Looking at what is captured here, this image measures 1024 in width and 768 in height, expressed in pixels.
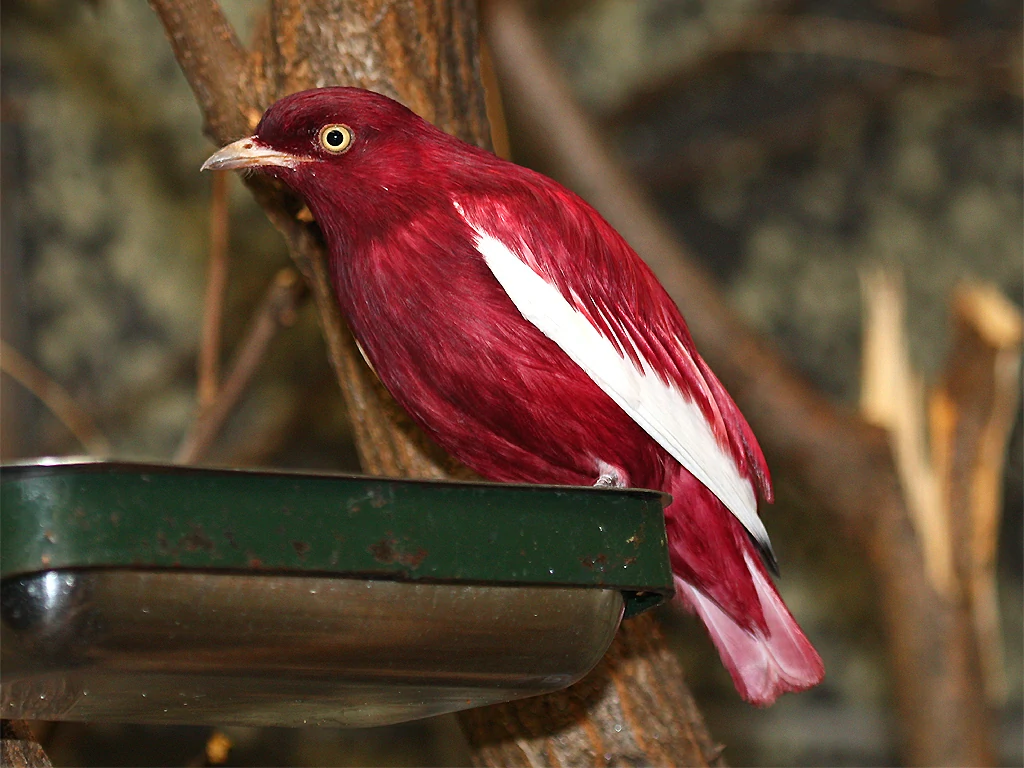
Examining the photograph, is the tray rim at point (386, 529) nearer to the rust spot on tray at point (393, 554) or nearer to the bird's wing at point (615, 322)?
the rust spot on tray at point (393, 554)

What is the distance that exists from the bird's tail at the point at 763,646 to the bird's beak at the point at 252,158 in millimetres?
522

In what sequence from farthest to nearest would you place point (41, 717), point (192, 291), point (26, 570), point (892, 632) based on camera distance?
point (192, 291) < point (892, 632) < point (41, 717) < point (26, 570)

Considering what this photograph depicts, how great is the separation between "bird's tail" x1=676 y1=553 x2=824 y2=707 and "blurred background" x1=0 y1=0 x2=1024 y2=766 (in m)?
1.56

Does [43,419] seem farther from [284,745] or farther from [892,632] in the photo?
[892,632]

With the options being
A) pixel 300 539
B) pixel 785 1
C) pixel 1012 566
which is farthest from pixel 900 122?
pixel 300 539

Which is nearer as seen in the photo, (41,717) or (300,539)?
(300,539)

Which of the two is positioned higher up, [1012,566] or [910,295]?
[910,295]

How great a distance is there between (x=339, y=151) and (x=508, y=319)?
21 centimetres

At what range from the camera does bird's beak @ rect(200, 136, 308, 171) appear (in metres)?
1.10

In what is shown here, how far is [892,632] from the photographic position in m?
2.19

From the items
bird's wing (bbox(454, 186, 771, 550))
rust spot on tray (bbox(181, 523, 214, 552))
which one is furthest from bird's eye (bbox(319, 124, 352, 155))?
rust spot on tray (bbox(181, 523, 214, 552))

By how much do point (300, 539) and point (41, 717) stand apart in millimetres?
283

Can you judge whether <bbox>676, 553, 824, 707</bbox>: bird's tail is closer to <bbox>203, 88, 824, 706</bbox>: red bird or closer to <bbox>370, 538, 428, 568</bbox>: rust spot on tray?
<bbox>203, 88, 824, 706</bbox>: red bird

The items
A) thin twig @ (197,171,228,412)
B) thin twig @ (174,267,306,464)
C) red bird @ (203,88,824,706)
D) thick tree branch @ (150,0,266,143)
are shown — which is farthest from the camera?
thin twig @ (197,171,228,412)
